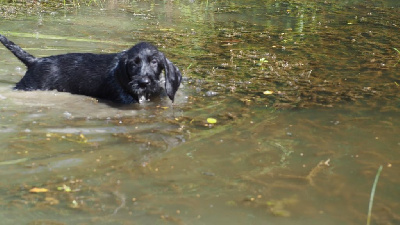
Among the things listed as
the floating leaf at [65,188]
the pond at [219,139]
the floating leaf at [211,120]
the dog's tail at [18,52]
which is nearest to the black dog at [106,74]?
the dog's tail at [18,52]

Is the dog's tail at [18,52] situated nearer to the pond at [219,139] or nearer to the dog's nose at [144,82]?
the pond at [219,139]

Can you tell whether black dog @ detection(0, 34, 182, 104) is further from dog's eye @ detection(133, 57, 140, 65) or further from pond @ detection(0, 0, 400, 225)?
pond @ detection(0, 0, 400, 225)

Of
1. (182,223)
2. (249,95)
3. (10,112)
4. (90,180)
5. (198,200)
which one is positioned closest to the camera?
(182,223)

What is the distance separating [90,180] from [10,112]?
1962 millimetres

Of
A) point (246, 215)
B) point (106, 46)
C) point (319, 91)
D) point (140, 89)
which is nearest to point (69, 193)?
point (246, 215)

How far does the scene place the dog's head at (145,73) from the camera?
592 cm

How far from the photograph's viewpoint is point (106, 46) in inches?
331

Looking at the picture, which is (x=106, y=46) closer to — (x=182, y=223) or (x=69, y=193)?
(x=69, y=193)

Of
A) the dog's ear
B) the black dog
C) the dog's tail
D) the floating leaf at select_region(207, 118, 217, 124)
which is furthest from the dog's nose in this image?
the dog's tail

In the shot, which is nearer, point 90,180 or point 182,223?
point 182,223

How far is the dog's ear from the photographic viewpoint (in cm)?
585

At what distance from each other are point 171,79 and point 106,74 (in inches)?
34.3

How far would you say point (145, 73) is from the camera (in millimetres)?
5949

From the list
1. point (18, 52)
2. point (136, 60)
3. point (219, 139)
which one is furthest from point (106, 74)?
point (219, 139)
